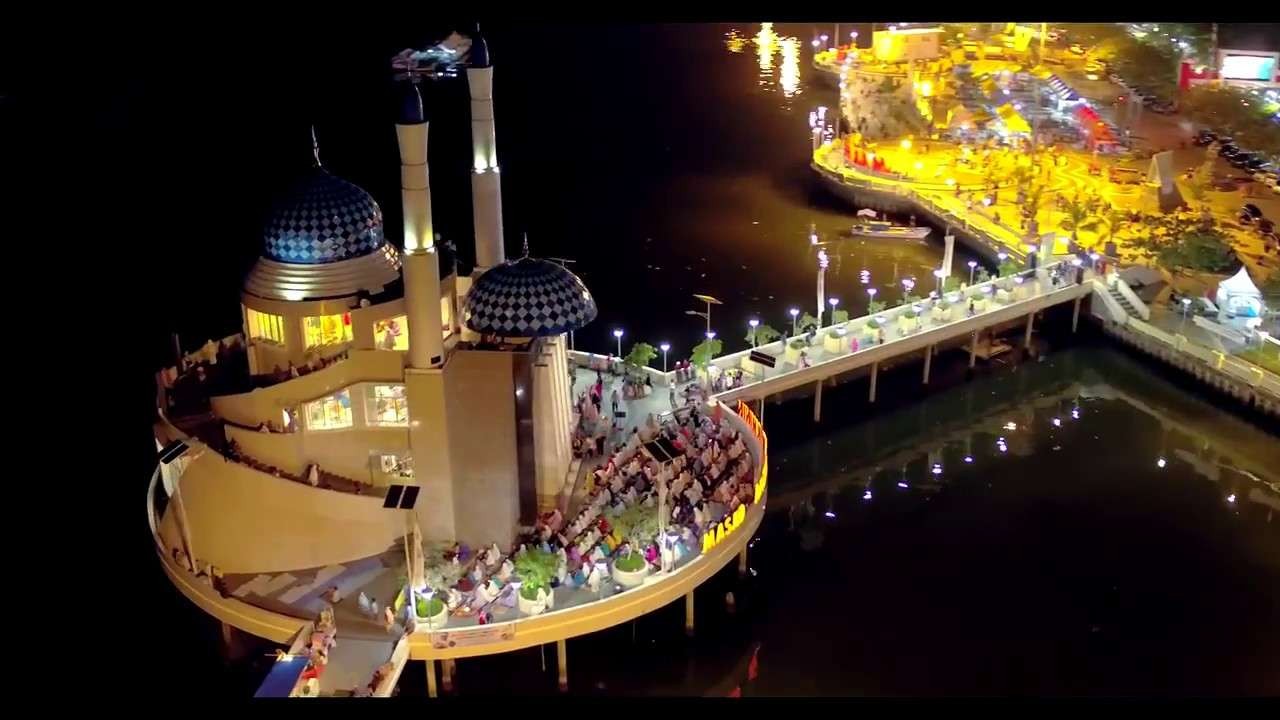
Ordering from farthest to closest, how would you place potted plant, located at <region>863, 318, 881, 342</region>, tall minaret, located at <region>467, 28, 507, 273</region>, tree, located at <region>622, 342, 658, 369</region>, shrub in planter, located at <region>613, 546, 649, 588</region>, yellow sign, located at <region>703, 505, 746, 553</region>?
potted plant, located at <region>863, 318, 881, 342</region> < tree, located at <region>622, 342, 658, 369</region> < tall minaret, located at <region>467, 28, 507, 273</region> < yellow sign, located at <region>703, 505, 746, 553</region> < shrub in planter, located at <region>613, 546, 649, 588</region>

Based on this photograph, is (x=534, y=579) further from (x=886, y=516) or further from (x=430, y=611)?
(x=886, y=516)

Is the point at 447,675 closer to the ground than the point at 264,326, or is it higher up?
closer to the ground

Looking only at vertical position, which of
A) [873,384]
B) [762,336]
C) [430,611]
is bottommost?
[873,384]

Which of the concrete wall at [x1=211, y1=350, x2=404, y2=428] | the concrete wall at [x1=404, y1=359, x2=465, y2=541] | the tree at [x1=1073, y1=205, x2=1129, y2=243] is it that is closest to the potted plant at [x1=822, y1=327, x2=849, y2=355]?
the concrete wall at [x1=404, y1=359, x2=465, y2=541]

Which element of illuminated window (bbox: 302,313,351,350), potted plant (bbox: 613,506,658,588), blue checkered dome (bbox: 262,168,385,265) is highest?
blue checkered dome (bbox: 262,168,385,265)

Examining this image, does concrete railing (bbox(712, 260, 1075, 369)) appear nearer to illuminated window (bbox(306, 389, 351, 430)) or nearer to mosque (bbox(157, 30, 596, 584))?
mosque (bbox(157, 30, 596, 584))

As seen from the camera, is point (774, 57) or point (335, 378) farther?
point (774, 57)

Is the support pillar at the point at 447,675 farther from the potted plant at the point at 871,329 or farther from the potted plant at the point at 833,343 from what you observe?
the potted plant at the point at 871,329

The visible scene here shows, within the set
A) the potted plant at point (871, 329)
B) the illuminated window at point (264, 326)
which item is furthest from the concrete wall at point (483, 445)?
the potted plant at point (871, 329)

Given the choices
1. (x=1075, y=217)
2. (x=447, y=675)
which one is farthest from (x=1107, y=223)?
(x=447, y=675)
